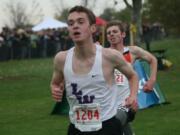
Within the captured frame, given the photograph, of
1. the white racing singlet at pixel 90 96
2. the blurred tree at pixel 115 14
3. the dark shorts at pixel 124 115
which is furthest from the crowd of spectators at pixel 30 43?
the blurred tree at pixel 115 14

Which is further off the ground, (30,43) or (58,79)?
(58,79)

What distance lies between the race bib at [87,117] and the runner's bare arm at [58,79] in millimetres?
204

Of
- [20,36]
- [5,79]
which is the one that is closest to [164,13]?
[20,36]

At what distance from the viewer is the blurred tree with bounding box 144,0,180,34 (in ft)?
141

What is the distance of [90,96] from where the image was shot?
18.0 ft

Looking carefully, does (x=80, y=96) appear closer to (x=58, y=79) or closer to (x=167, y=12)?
(x=58, y=79)

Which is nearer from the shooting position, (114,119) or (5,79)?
(114,119)

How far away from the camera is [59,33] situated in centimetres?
4125

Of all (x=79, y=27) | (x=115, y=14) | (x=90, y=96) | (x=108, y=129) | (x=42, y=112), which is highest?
(x=79, y=27)

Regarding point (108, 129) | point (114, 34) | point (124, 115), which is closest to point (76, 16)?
point (108, 129)

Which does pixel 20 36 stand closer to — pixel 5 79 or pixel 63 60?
pixel 5 79

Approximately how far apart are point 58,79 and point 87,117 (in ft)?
1.55

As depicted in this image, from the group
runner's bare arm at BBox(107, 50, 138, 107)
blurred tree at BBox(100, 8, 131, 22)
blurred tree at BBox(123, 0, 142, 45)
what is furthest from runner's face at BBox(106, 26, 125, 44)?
blurred tree at BBox(100, 8, 131, 22)

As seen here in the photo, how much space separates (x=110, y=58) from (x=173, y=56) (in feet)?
96.4
